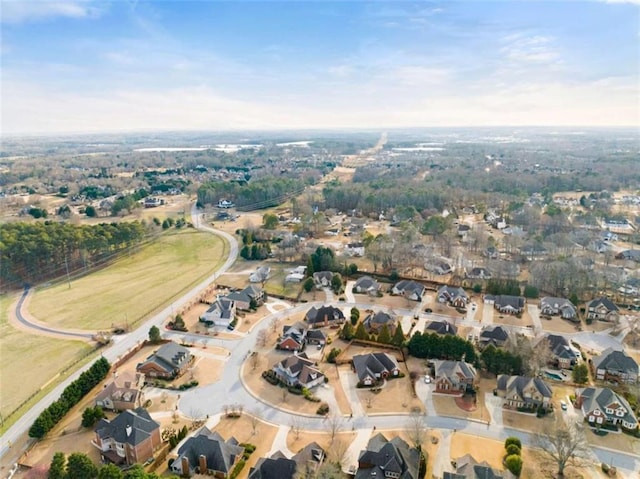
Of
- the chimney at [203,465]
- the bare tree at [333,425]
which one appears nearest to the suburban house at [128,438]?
the chimney at [203,465]

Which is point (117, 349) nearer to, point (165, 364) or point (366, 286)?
point (165, 364)

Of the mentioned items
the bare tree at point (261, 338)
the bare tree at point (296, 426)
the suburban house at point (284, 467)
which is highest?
the suburban house at point (284, 467)

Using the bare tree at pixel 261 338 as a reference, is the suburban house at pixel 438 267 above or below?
above

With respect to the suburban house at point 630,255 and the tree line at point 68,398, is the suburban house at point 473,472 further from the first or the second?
the suburban house at point 630,255

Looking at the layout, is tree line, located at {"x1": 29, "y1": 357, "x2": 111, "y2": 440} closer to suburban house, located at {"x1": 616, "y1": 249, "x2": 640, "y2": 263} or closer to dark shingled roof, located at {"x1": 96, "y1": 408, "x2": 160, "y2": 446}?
dark shingled roof, located at {"x1": 96, "y1": 408, "x2": 160, "y2": 446}

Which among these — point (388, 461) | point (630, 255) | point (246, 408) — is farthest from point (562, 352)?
point (630, 255)

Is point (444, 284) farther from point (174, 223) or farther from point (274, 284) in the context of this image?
point (174, 223)

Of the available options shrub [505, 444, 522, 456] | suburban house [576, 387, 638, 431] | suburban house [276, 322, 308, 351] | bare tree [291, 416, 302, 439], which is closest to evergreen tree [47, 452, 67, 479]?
bare tree [291, 416, 302, 439]

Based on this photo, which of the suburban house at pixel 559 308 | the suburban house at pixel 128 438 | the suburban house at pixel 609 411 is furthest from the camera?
the suburban house at pixel 559 308
